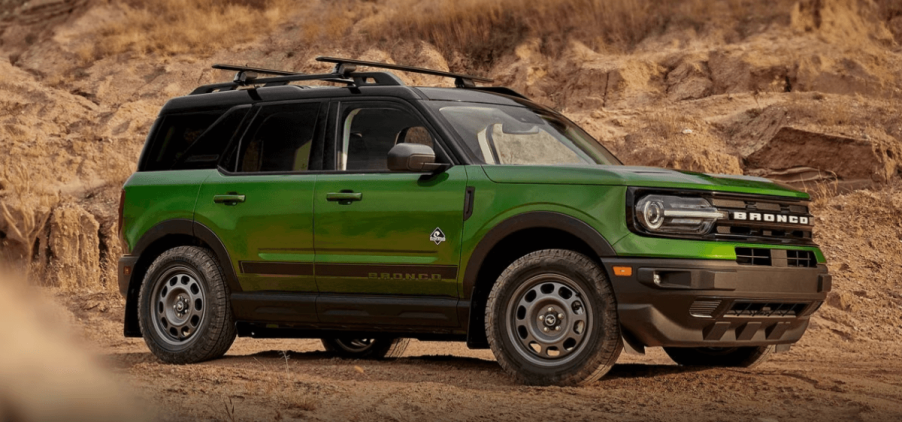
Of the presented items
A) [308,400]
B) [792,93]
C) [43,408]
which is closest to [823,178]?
[792,93]

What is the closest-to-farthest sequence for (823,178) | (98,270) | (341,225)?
(341,225) → (823,178) → (98,270)

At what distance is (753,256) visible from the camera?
7.80 meters

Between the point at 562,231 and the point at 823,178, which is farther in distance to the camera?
the point at 823,178

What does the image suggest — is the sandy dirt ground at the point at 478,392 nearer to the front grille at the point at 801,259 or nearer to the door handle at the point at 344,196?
the front grille at the point at 801,259

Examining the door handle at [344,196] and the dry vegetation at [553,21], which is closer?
the door handle at [344,196]

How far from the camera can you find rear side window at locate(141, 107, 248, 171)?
9812mm

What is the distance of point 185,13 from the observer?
28.8 meters

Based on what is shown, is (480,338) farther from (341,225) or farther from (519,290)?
(341,225)

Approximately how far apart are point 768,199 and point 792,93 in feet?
42.4

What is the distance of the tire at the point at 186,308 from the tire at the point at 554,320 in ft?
8.02

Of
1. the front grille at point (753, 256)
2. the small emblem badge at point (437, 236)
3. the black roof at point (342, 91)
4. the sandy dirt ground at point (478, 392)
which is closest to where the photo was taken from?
the sandy dirt ground at point (478, 392)

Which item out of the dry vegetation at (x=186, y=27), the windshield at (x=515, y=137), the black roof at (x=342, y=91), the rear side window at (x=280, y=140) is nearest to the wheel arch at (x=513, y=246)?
the windshield at (x=515, y=137)

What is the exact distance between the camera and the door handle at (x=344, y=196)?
8688mm

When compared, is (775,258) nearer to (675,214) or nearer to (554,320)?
(675,214)
